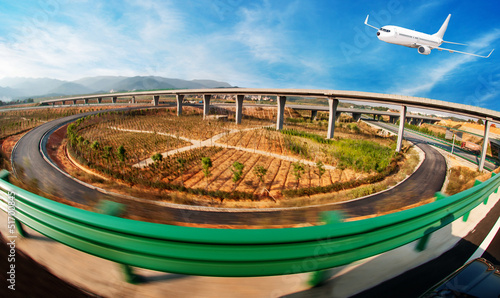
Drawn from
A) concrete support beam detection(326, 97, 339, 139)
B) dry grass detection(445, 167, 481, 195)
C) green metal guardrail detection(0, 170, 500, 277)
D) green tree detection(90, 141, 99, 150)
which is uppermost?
concrete support beam detection(326, 97, 339, 139)

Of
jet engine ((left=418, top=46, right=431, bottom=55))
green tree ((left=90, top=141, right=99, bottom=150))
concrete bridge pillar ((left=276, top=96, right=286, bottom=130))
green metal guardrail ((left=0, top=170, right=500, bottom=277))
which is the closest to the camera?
green metal guardrail ((left=0, top=170, right=500, bottom=277))

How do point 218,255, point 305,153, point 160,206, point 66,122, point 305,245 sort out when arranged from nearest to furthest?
point 218,255, point 305,245, point 160,206, point 66,122, point 305,153

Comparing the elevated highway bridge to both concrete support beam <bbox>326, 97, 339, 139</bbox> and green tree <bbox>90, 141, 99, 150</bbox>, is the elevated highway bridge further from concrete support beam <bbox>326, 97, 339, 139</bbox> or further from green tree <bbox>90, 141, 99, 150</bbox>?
green tree <bbox>90, 141, 99, 150</bbox>

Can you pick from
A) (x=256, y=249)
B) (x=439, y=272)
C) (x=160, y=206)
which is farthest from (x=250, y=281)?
(x=439, y=272)

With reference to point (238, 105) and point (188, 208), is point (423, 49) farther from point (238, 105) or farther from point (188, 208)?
point (238, 105)

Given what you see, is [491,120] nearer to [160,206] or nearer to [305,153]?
[305,153]

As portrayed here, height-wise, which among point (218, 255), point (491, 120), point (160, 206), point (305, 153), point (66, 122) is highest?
point (491, 120)

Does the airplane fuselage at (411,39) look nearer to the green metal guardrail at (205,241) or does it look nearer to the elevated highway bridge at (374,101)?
the elevated highway bridge at (374,101)

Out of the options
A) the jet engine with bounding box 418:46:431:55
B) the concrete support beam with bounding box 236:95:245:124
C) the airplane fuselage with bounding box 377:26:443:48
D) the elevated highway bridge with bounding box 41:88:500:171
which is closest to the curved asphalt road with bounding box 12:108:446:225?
the airplane fuselage with bounding box 377:26:443:48

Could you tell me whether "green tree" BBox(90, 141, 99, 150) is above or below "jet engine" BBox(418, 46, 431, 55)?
below
